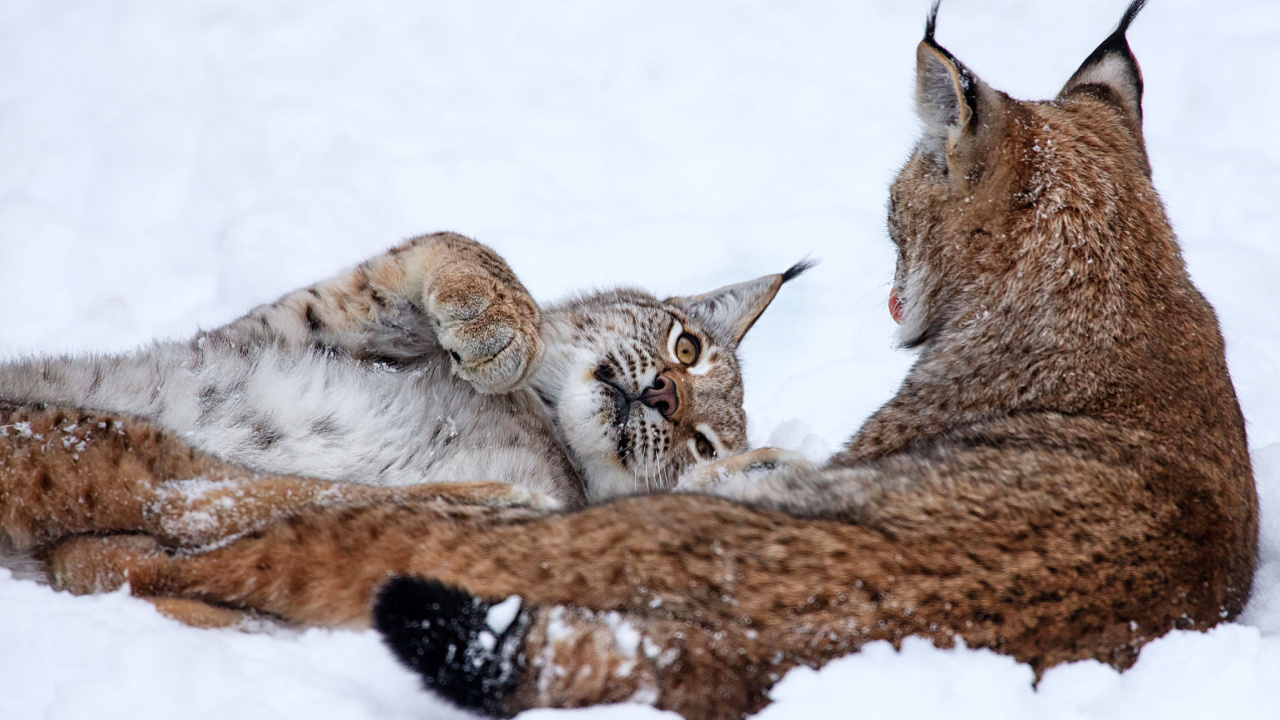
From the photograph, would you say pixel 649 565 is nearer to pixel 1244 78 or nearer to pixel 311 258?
pixel 311 258

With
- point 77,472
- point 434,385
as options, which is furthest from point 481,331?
point 77,472

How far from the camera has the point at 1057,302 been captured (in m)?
3.25

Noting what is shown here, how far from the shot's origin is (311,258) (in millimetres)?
5582

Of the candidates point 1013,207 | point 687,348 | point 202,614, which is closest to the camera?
point 202,614

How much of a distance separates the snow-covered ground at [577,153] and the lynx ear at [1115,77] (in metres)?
0.73

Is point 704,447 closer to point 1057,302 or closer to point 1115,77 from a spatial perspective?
point 1057,302

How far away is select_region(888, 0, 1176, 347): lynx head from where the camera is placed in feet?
10.8

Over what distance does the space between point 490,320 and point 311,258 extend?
2.24 m

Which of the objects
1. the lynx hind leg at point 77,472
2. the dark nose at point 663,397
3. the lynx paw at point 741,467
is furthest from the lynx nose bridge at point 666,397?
the lynx hind leg at point 77,472

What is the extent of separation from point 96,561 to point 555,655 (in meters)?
1.27

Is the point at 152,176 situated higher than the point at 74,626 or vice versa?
the point at 152,176

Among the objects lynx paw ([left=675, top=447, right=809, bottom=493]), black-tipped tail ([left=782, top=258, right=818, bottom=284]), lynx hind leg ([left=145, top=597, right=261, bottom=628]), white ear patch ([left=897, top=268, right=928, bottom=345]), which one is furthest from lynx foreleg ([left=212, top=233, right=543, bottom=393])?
black-tipped tail ([left=782, top=258, right=818, bottom=284])

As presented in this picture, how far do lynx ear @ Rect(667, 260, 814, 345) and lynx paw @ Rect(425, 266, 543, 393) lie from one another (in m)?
1.32

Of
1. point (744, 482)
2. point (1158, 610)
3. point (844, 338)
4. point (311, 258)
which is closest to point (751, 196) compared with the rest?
point (844, 338)
